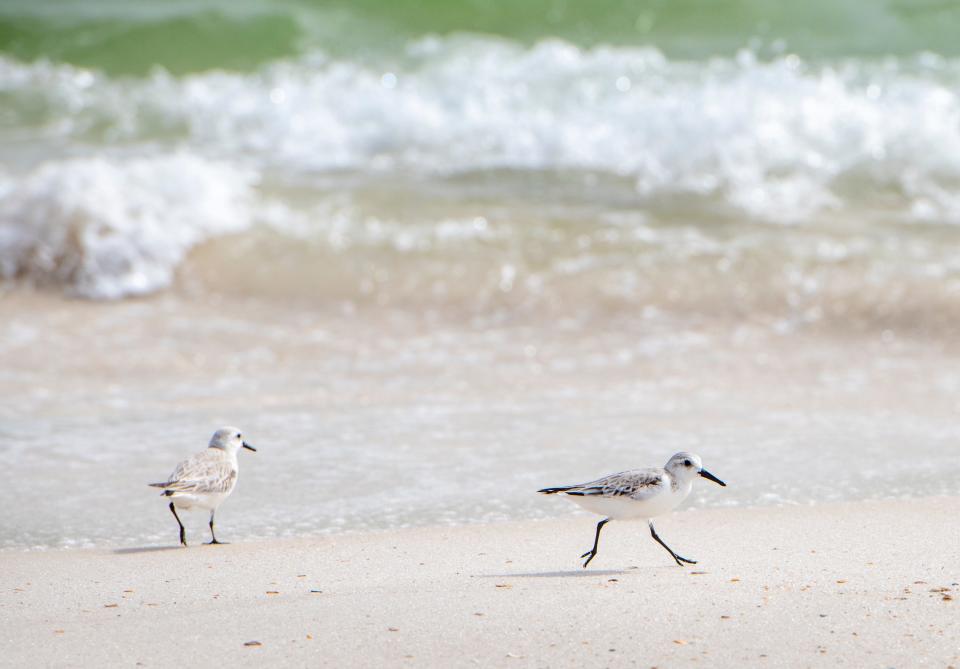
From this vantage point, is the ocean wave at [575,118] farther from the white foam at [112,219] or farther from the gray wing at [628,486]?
the gray wing at [628,486]

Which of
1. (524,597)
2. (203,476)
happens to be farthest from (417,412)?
(524,597)

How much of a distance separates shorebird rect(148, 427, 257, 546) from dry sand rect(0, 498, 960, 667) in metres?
0.17

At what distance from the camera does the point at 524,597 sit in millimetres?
3559

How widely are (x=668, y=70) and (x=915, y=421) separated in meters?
5.96

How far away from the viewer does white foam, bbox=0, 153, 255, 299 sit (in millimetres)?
8484

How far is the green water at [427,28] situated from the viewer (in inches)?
461

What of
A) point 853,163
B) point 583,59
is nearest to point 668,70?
point 583,59

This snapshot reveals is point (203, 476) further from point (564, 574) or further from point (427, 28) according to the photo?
point (427, 28)

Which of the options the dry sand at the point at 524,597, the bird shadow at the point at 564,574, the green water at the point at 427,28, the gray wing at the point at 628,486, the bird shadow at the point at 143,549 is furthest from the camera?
the green water at the point at 427,28

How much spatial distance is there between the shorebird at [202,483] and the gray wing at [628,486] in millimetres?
1264

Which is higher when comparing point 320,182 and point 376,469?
point 320,182

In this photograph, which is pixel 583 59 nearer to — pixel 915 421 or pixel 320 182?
pixel 320 182

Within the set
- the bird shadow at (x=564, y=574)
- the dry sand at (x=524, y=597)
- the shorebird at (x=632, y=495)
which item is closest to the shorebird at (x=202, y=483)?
the dry sand at (x=524, y=597)

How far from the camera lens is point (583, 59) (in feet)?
37.6
